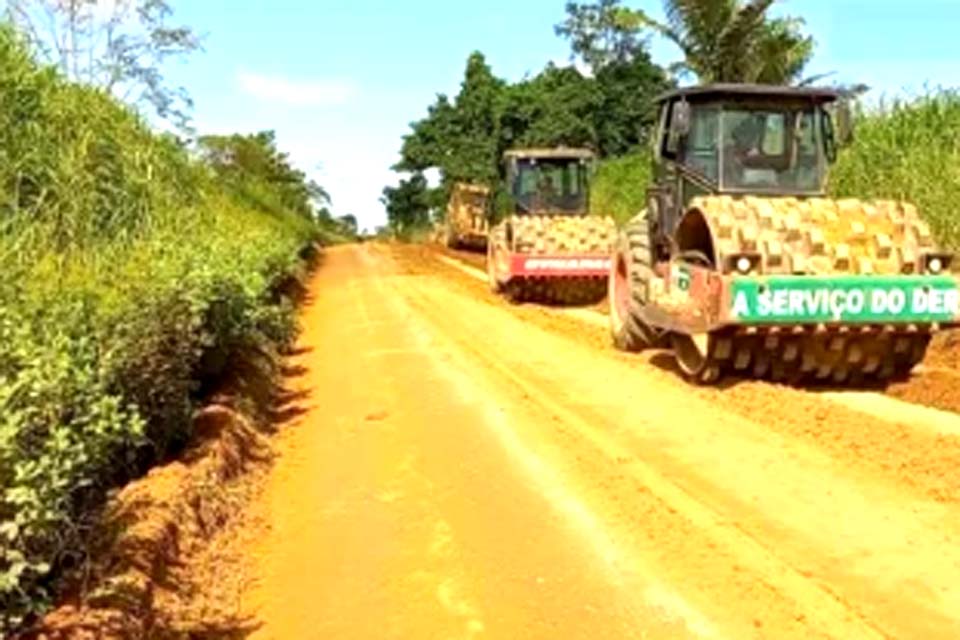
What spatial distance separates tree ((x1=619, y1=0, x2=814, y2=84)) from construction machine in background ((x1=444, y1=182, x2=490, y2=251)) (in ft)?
46.6

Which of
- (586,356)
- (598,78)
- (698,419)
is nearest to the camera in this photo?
(698,419)

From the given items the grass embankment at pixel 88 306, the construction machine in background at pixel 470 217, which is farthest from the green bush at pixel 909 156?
the construction machine in background at pixel 470 217

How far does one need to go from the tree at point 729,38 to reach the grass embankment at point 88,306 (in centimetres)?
1358

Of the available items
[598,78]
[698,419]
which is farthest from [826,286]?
[598,78]

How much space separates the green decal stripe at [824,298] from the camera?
30.3ft

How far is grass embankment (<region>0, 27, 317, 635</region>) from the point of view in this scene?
167 inches

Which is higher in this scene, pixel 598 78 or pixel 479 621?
pixel 598 78

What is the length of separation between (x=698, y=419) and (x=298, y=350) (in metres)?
6.50

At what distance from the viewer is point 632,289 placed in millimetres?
12703

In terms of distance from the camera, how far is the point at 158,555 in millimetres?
5379

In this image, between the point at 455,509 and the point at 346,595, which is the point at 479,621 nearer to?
the point at 346,595

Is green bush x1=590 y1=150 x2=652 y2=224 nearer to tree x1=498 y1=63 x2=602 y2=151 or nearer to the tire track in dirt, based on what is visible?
tree x1=498 y1=63 x2=602 y2=151

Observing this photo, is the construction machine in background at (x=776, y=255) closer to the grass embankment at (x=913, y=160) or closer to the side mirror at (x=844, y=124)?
the side mirror at (x=844, y=124)

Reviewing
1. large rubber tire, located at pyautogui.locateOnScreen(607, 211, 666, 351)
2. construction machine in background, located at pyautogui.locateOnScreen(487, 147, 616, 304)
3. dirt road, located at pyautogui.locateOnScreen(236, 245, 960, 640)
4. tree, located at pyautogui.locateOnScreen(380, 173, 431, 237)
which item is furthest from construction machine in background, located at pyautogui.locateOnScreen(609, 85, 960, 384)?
tree, located at pyautogui.locateOnScreen(380, 173, 431, 237)
